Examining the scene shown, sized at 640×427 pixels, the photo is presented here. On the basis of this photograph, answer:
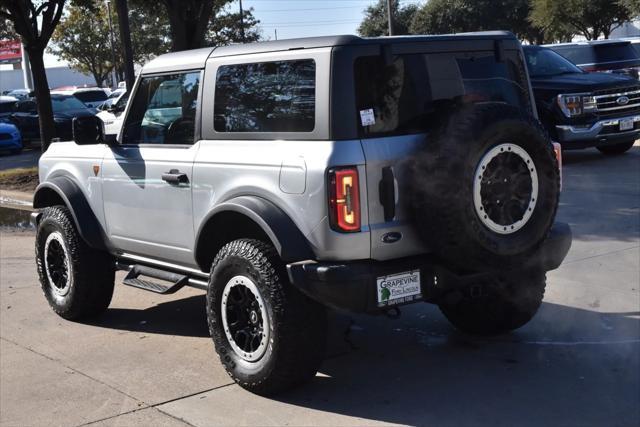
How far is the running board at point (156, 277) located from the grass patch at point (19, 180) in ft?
32.2

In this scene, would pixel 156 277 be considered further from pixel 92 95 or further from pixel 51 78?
pixel 51 78

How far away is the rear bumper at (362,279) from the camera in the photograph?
14.7 feet

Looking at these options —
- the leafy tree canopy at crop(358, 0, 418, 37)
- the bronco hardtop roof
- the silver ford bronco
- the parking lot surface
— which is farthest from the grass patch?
the leafy tree canopy at crop(358, 0, 418, 37)

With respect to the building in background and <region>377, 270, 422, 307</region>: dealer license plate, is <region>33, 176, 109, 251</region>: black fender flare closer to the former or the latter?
<region>377, 270, 422, 307</region>: dealer license plate

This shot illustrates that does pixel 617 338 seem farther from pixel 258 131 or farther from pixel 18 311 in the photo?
pixel 18 311

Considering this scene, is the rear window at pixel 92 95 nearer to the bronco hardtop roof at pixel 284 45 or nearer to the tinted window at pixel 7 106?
the tinted window at pixel 7 106

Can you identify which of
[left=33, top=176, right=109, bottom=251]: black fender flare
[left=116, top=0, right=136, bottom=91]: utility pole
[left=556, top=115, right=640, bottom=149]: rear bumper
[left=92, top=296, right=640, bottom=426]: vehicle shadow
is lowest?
[left=92, top=296, right=640, bottom=426]: vehicle shadow

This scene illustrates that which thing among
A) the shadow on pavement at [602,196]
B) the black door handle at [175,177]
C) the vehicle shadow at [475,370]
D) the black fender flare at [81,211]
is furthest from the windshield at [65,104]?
the black door handle at [175,177]

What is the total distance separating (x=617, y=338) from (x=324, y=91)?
2.62m

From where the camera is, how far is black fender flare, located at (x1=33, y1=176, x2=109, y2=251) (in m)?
6.43

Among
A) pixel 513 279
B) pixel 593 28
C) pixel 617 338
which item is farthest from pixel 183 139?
pixel 593 28

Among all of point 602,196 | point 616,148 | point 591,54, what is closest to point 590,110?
point 616,148

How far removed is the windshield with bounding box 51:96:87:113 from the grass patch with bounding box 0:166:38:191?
7975 millimetres

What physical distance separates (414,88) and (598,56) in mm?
14604
